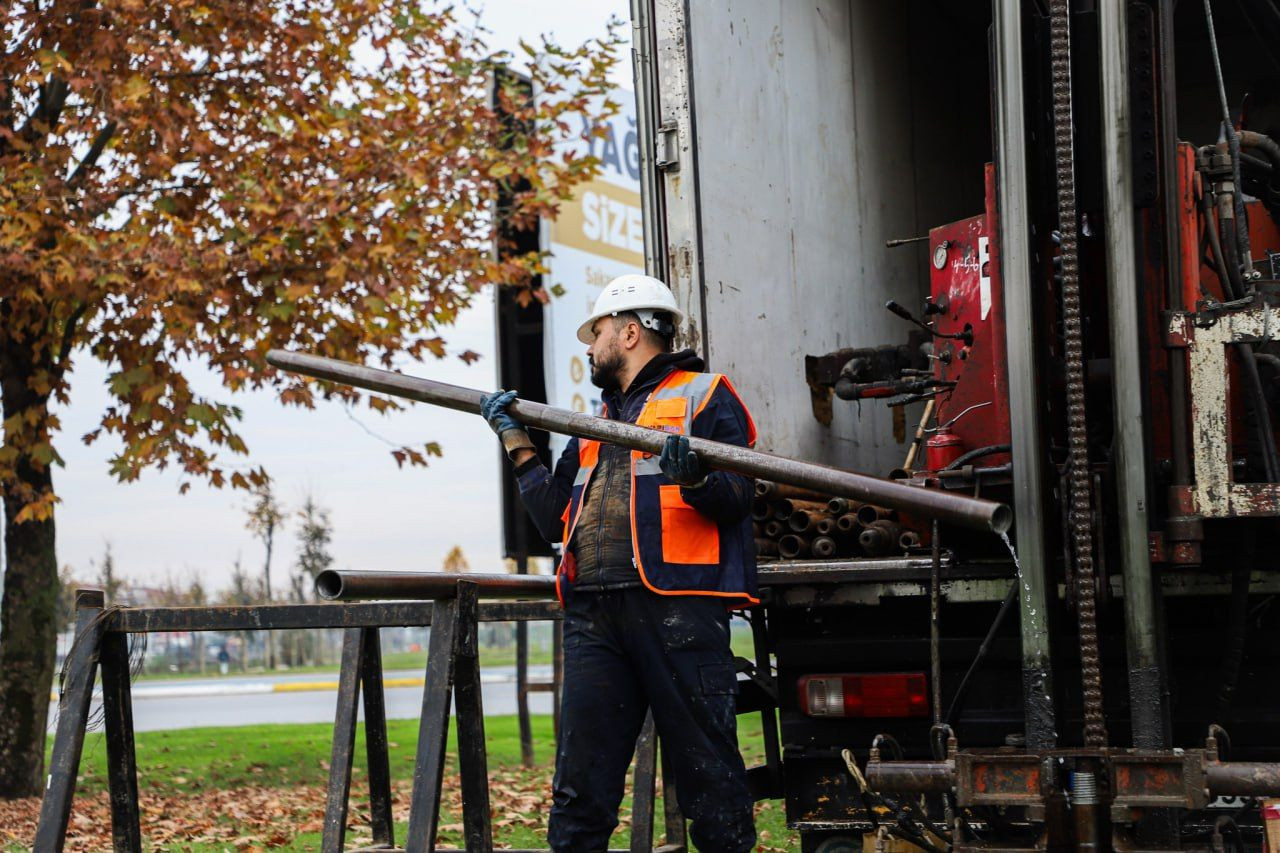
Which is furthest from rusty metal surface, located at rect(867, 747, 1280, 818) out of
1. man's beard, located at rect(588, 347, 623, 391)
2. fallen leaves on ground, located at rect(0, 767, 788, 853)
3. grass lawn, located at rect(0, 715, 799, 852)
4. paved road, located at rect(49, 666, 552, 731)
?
paved road, located at rect(49, 666, 552, 731)

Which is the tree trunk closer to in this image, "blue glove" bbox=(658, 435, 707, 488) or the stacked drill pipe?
the stacked drill pipe

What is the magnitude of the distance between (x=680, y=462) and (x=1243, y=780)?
4.91 ft

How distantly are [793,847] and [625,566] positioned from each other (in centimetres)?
316

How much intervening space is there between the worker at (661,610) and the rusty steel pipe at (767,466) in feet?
0.30

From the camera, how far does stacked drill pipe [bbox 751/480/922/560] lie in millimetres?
4652

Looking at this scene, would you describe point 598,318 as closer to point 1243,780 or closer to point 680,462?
point 680,462

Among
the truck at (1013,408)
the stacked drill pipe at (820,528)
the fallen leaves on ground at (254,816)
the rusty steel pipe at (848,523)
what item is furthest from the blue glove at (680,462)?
the fallen leaves on ground at (254,816)

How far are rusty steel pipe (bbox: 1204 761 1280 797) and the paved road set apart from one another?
35.1 ft

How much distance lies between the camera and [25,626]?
962cm

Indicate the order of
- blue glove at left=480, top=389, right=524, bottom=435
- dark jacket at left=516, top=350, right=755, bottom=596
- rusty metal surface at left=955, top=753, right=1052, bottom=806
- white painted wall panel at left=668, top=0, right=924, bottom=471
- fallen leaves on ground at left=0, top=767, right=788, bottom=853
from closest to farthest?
rusty metal surface at left=955, top=753, right=1052, bottom=806
dark jacket at left=516, top=350, right=755, bottom=596
blue glove at left=480, top=389, right=524, bottom=435
white painted wall panel at left=668, top=0, right=924, bottom=471
fallen leaves on ground at left=0, top=767, right=788, bottom=853

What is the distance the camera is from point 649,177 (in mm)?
5000

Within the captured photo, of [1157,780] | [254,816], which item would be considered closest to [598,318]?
[1157,780]

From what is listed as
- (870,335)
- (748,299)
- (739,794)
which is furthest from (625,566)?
(870,335)

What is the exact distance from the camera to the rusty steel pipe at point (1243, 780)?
3.44 m
